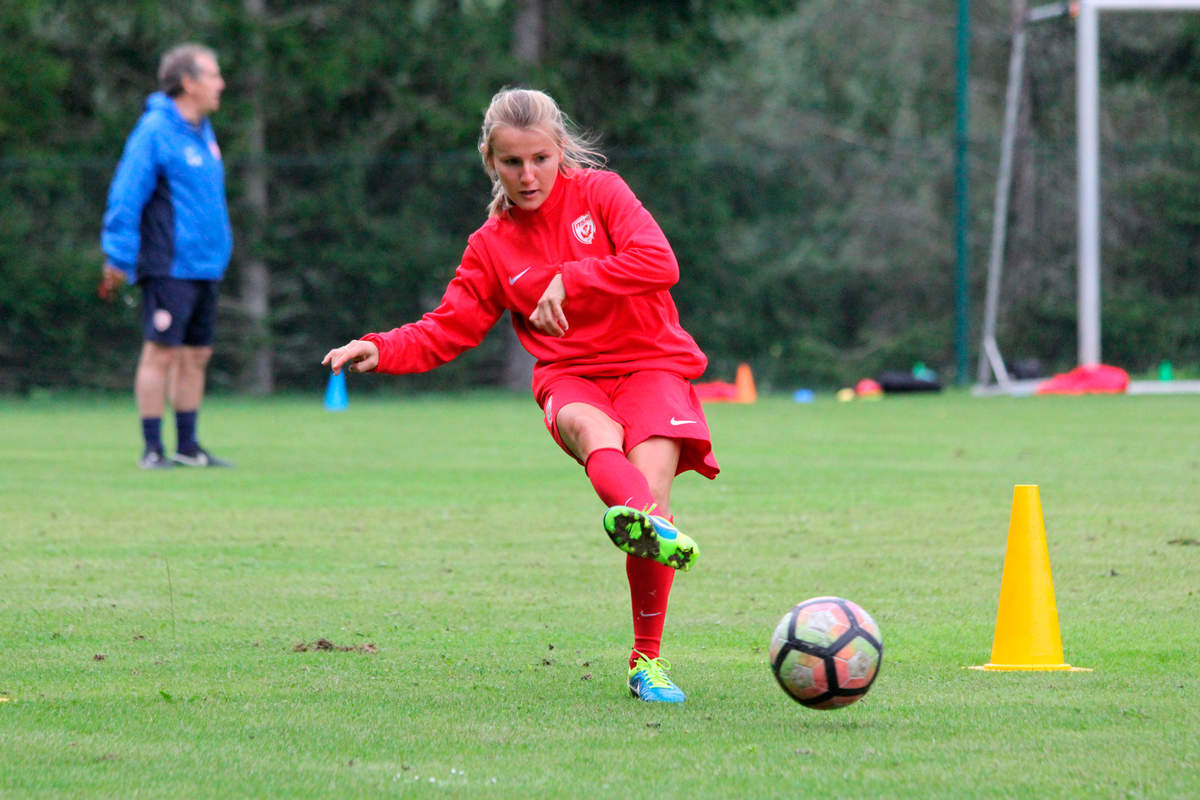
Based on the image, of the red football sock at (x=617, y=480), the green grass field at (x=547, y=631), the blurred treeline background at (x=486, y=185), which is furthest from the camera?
the blurred treeline background at (x=486, y=185)

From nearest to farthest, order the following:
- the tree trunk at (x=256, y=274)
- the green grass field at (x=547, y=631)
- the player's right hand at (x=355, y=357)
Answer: the green grass field at (x=547, y=631)
the player's right hand at (x=355, y=357)
the tree trunk at (x=256, y=274)

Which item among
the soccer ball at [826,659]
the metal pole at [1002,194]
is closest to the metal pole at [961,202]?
the metal pole at [1002,194]

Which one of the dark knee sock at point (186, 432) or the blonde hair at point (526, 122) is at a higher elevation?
the blonde hair at point (526, 122)

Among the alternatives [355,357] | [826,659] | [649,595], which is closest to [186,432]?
[355,357]

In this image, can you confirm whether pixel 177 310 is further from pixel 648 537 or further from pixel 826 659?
pixel 826 659

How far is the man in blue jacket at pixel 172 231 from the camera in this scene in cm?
1012

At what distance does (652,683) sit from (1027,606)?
1.08 m

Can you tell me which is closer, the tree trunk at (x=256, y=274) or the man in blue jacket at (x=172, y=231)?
the man in blue jacket at (x=172, y=231)

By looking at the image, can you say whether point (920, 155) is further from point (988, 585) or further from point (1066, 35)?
point (988, 585)

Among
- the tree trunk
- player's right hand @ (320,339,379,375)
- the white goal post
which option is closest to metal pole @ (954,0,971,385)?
the white goal post

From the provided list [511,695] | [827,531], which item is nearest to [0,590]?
[511,695]

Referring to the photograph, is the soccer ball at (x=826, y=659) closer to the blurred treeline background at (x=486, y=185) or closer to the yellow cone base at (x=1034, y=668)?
the yellow cone base at (x=1034, y=668)

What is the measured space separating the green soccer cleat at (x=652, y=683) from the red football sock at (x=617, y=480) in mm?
429

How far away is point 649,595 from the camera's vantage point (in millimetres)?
4449
